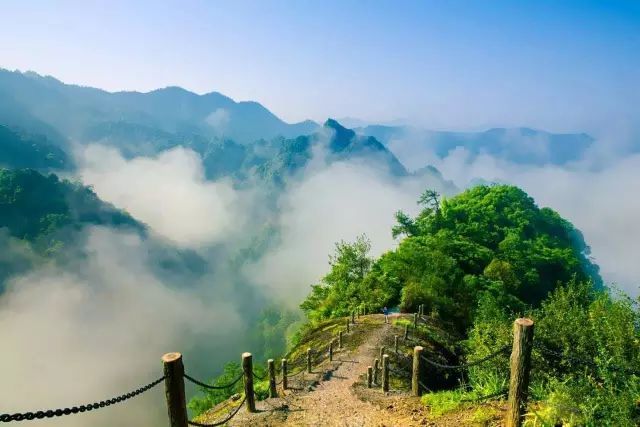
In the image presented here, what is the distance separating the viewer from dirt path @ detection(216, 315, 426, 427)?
10797 mm

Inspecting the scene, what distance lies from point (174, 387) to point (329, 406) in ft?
24.2

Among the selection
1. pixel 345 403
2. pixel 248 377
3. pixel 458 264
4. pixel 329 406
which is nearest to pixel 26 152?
pixel 458 264

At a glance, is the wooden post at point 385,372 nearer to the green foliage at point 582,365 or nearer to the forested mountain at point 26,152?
the green foliage at point 582,365

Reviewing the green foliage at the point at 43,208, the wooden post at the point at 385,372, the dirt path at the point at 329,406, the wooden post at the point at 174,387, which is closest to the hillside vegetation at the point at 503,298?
the dirt path at the point at 329,406

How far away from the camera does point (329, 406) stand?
12.7 meters

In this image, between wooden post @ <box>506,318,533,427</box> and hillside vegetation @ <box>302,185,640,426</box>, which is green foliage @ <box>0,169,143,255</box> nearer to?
hillside vegetation @ <box>302,185,640,426</box>

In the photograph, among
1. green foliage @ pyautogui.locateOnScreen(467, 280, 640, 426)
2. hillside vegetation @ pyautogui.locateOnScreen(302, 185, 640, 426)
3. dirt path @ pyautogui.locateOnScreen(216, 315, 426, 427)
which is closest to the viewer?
green foliage @ pyautogui.locateOnScreen(467, 280, 640, 426)

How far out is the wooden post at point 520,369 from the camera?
7.20m

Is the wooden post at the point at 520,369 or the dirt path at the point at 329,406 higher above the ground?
Result: the wooden post at the point at 520,369

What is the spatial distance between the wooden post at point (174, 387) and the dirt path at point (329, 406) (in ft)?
14.7

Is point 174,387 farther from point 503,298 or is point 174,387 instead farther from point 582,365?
point 503,298

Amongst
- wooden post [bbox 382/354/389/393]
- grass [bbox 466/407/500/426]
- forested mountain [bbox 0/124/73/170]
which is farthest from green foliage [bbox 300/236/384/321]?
forested mountain [bbox 0/124/73/170]

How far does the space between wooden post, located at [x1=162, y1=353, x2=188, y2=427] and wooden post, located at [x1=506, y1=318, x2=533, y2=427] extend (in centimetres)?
598

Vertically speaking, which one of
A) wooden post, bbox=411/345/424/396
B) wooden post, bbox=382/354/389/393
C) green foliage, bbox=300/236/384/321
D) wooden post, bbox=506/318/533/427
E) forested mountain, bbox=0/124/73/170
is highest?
forested mountain, bbox=0/124/73/170
